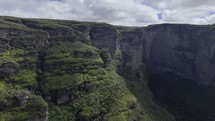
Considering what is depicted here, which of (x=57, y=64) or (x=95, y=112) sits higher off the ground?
(x=57, y=64)

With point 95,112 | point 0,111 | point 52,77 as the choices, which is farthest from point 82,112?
point 0,111

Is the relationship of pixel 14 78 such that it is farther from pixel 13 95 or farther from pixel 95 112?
pixel 95 112

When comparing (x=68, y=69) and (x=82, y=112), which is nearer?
(x=82, y=112)

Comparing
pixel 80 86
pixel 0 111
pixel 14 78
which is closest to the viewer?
pixel 0 111

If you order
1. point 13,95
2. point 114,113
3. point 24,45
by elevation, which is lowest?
point 114,113

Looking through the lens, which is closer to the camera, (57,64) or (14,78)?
(14,78)

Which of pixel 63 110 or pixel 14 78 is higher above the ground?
pixel 14 78

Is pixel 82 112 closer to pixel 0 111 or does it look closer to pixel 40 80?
pixel 40 80

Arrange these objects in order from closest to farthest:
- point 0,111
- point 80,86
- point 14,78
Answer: point 0,111
point 14,78
point 80,86

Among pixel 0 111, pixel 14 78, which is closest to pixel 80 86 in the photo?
pixel 14 78
